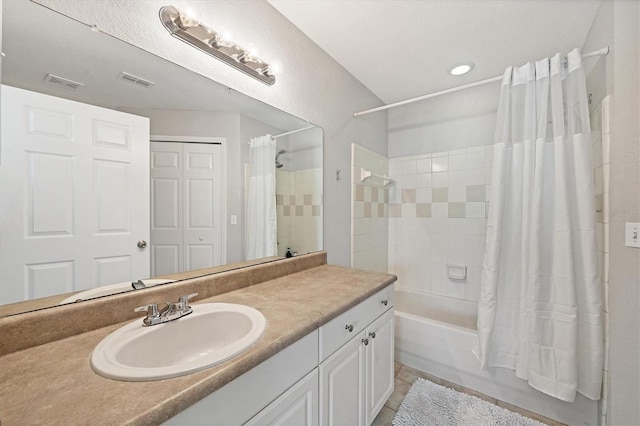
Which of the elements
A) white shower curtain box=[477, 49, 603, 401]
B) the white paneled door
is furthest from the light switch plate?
the white paneled door

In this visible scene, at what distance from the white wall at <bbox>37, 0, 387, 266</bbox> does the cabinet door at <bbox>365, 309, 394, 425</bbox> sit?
2.07 feet

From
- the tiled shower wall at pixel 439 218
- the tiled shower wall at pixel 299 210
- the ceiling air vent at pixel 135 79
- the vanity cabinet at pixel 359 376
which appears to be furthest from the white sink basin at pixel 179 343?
the tiled shower wall at pixel 439 218

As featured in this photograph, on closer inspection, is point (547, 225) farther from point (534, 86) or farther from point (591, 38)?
point (591, 38)

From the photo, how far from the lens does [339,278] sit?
1449mm

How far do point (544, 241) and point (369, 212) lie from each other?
4.07 feet

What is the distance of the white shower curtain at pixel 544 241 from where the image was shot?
4.42ft

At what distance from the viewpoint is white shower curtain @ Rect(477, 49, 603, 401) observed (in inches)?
53.0

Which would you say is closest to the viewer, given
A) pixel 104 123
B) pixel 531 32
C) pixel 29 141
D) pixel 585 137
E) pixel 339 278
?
pixel 29 141

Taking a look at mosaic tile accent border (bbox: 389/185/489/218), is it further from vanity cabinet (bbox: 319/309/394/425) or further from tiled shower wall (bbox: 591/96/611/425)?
vanity cabinet (bbox: 319/309/394/425)

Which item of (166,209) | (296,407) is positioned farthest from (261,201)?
(296,407)

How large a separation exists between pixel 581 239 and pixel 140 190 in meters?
2.13

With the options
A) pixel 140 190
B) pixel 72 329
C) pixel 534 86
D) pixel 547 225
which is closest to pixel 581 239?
pixel 547 225

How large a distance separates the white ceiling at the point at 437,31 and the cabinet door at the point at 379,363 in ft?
5.67

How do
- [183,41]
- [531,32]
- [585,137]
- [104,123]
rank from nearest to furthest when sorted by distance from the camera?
[104,123] < [183,41] < [585,137] < [531,32]
